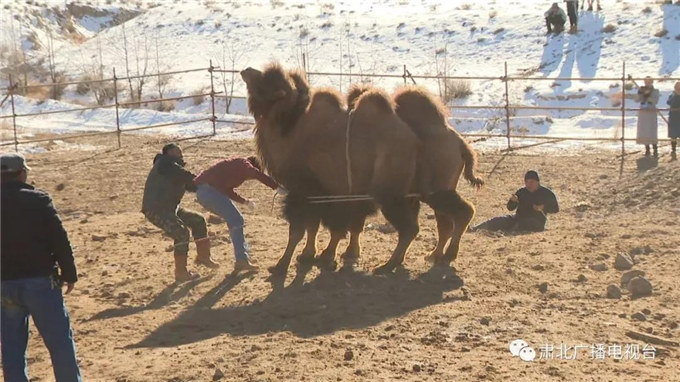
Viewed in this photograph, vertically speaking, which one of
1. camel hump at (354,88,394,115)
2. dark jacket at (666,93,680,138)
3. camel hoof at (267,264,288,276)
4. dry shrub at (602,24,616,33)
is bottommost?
camel hoof at (267,264,288,276)

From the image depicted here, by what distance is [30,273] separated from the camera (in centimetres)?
615

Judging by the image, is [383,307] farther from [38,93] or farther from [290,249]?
[38,93]

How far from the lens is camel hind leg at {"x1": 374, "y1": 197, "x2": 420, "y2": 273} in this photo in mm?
9648

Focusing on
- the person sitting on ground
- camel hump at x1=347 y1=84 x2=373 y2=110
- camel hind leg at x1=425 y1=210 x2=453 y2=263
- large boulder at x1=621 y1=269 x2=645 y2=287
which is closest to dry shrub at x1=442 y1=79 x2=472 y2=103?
the person sitting on ground

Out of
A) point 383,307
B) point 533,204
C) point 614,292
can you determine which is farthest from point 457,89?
point 383,307

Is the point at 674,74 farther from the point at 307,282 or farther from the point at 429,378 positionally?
the point at 429,378

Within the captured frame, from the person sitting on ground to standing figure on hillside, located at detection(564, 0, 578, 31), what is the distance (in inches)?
807

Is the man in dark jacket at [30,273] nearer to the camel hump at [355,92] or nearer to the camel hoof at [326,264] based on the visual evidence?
the camel hoof at [326,264]

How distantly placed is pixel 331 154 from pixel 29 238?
13.4 ft

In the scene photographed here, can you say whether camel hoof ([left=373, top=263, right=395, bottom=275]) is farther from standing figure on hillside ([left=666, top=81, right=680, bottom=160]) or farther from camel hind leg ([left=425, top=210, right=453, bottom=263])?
standing figure on hillside ([left=666, top=81, right=680, bottom=160])

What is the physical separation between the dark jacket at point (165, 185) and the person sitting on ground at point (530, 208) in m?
3.92

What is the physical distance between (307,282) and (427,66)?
924 inches

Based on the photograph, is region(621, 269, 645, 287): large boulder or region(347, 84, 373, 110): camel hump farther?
region(347, 84, 373, 110): camel hump

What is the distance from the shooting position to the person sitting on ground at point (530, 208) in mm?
11844
